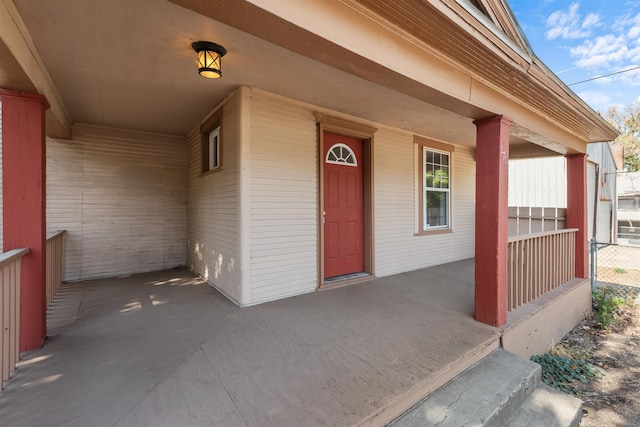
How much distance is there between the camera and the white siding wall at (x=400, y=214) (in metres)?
4.55

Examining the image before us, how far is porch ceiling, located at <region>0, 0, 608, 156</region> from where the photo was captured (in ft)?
5.72

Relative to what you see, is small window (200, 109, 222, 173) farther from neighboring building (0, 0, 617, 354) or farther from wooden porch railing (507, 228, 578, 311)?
wooden porch railing (507, 228, 578, 311)

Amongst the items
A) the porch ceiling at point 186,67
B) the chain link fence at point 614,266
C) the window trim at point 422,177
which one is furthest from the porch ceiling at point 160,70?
the chain link fence at point 614,266

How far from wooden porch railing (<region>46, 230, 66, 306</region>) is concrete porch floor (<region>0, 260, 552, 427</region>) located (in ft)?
0.62

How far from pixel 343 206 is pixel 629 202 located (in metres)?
21.0

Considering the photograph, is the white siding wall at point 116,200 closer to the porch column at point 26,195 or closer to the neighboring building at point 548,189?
the porch column at point 26,195

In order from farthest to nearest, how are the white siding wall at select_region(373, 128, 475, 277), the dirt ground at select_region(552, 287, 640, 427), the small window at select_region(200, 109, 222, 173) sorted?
the white siding wall at select_region(373, 128, 475, 277), the small window at select_region(200, 109, 222, 173), the dirt ground at select_region(552, 287, 640, 427)

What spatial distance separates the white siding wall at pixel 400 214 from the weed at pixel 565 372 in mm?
2167

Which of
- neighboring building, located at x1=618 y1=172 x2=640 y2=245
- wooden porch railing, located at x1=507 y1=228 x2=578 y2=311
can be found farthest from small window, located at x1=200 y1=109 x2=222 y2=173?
neighboring building, located at x1=618 y1=172 x2=640 y2=245

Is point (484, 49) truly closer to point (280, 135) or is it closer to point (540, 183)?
point (280, 135)

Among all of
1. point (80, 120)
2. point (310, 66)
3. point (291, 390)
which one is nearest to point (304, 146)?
point (310, 66)

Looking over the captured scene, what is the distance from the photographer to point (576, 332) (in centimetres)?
401

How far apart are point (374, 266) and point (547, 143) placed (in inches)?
112

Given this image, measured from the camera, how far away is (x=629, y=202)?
643 inches
